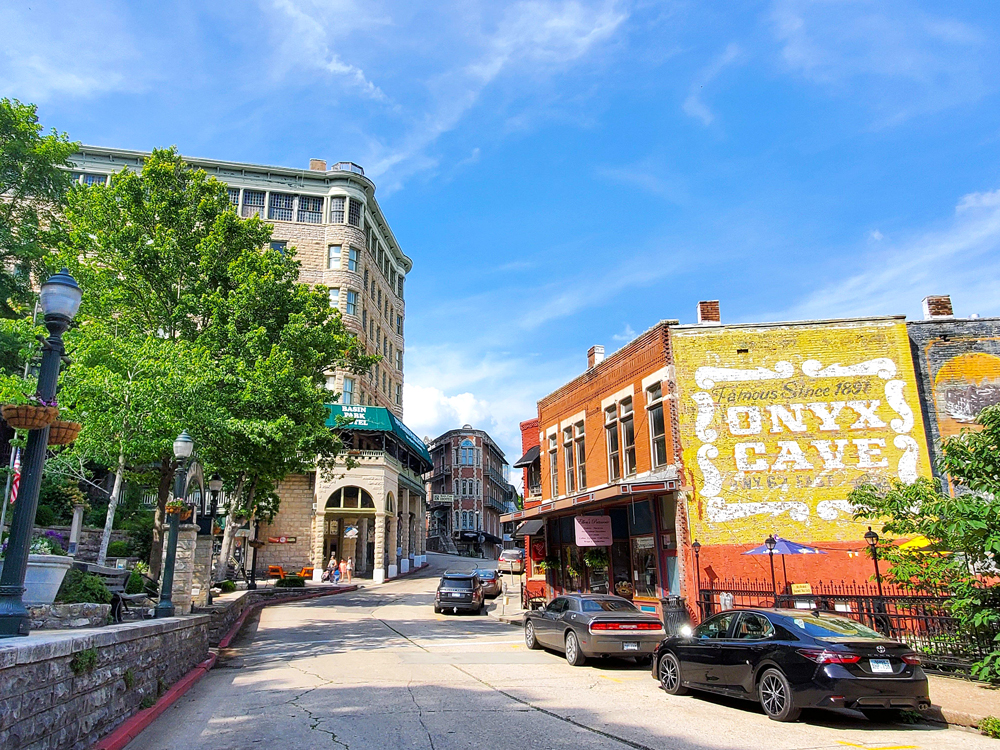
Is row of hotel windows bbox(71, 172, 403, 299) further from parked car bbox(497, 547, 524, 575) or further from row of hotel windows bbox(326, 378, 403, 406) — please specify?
parked car bbox(497, 547, 524, 575)

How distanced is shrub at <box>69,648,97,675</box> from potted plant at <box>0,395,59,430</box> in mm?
2176

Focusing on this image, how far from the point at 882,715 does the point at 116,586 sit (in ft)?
38.6

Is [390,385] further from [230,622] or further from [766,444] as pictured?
[766,444]

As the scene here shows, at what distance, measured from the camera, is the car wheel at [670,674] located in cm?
1046

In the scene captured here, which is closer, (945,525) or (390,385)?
(945,525)

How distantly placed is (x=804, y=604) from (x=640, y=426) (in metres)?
7.24

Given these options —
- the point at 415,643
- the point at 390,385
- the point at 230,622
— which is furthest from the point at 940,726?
the point at 390,385

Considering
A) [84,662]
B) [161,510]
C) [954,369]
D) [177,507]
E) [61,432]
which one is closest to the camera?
[84,662]

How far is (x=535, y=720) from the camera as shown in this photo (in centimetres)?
837

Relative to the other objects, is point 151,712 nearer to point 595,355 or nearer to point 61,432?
point 61,432

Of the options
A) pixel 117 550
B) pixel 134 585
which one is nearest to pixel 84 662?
pixel 134 585

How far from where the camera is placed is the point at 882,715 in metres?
9.07

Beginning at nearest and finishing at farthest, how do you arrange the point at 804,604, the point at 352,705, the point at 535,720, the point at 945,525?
the point at 535,720
the point at 352,705
the point at 945,525
the point at 804,604

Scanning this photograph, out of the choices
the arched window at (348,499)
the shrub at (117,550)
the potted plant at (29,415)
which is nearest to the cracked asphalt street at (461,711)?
the potted plant at (29,415)
